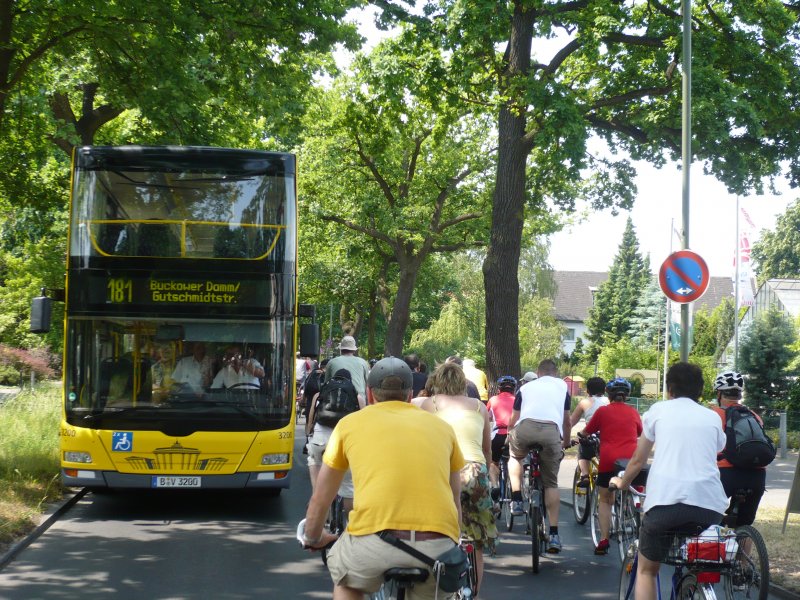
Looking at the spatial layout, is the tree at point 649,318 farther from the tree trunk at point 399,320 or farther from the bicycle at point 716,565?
the bicycle at point 716,565

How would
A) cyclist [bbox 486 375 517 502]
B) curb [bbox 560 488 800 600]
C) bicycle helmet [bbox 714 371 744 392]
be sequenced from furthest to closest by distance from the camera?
cyclist [bbox 486 375 517 502] → curb [bbox 560 488 800 600] → bicycle helmet [bbox 714 371 744 392]

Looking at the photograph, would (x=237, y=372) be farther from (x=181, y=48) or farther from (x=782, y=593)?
(x=782, y=593)

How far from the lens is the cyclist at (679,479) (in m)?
5.61

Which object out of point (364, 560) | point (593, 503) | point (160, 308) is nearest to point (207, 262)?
point (160, 308)

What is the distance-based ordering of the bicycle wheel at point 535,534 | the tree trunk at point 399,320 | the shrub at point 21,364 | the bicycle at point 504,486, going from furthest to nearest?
the shrub at point 21,364
the tree trunk at point 399,320
the bicycle at point 504,486
the bicycle wheel at point 535,534

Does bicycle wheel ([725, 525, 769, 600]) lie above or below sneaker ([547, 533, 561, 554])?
above

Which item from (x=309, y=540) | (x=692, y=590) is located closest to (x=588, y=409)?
(x=692, y=590)

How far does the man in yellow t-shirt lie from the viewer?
399cm

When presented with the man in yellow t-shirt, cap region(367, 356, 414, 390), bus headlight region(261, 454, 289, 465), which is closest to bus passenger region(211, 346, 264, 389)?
bus headlight region(261, 454, 289, 465)

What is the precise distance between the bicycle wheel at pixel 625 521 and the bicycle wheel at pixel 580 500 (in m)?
2.14

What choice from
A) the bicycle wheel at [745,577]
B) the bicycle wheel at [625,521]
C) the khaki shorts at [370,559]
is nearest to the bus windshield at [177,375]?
the bicycle wheel at [625,521]

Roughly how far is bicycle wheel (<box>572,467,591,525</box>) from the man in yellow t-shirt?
790 centimetres

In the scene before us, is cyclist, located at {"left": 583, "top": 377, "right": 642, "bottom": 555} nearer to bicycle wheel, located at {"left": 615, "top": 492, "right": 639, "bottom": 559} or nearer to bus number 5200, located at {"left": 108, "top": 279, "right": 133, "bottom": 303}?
bicycle wheel, located at {"left": 615, "top": 492, "right": 639, "bottom": 559}

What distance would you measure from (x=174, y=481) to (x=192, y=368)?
3.98 ft
